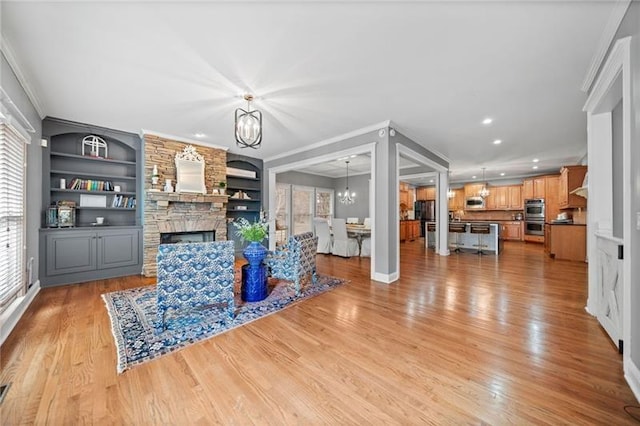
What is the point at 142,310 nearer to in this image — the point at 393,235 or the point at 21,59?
the point at 21,59

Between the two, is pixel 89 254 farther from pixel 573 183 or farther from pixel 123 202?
pixel 573 183

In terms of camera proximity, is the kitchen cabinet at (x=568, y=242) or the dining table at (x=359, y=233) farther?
the dining table at (x=359, y=233)

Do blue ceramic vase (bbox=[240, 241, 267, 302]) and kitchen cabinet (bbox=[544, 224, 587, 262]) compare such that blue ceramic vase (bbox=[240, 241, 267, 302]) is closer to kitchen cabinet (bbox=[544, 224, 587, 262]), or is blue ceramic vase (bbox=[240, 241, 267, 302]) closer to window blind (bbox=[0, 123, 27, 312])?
window blind (bbox=[0, 123, 27, 312])

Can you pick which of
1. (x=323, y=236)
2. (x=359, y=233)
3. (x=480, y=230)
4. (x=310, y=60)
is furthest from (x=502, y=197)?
(x=310, y=60)

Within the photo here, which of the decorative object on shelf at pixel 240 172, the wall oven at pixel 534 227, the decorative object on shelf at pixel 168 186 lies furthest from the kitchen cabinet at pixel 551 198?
the decorative object on shelf at pixel 168 186

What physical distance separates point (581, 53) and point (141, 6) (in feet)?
12.4

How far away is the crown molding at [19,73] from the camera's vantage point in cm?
217

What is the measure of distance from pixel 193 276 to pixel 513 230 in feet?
36.5

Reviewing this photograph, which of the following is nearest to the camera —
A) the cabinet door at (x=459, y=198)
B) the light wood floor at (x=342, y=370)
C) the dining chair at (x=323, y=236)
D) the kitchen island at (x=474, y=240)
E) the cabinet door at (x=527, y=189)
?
the light wood floor at (x=342, y=370)

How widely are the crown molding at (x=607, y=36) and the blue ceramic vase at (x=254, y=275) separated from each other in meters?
3.75

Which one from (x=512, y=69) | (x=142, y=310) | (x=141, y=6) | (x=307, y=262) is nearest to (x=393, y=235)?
(x=307, y=262)

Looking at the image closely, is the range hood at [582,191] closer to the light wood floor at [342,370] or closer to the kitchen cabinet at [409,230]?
the light wood floor at [342,370]

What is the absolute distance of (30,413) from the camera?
1413 millimetres

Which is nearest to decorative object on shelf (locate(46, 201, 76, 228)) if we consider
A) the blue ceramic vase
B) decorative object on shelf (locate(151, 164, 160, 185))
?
decorative object on shelf (locate(151, 164, 160, 185))
